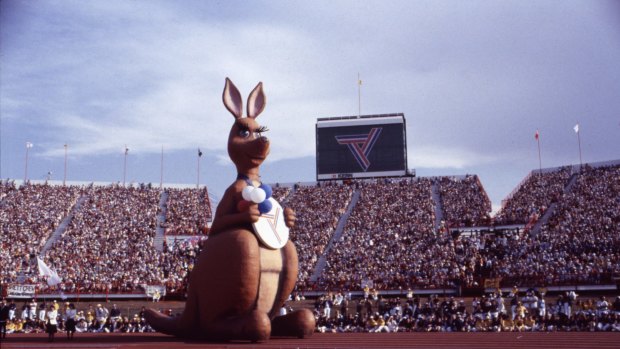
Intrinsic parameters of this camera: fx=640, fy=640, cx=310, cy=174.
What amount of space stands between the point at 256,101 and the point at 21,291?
20.5 metres

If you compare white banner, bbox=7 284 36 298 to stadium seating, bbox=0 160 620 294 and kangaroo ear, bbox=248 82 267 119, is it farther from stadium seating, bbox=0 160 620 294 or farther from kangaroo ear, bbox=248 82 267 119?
kangaroo ear, bbox=248 82 267 119

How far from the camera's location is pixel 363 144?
40.1 metres

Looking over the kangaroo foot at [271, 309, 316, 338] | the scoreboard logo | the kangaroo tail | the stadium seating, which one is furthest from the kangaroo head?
the scoreboard logo

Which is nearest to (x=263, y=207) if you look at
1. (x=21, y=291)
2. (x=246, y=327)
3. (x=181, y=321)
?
(x=246, y=327)

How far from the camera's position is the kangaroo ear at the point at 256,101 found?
13.3 metres

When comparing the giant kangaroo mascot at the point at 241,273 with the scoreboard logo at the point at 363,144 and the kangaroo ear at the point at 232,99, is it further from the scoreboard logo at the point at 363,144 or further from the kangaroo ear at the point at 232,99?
the scoreboard logo at the point at 363,144

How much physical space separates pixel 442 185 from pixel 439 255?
11307 millimetres

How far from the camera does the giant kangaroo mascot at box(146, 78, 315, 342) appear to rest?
11203 mm

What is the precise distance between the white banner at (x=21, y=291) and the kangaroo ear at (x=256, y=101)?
20.2 m

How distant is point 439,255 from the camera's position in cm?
2930

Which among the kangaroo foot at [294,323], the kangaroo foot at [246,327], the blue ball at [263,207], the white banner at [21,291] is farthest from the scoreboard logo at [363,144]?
the kangaroo foot at [246,327]

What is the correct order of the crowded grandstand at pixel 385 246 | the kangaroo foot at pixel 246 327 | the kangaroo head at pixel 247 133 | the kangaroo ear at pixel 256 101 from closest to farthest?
the kangaroo foot at pixel 246 327
the kangaroo head at pixel 247 133
the kangaroo ear at pixel 256 101
the crowded grandstand at pixel 385 246

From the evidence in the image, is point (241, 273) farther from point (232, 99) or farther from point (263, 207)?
point (232, 99)

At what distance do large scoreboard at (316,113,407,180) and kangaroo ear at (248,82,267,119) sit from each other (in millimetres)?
26813
